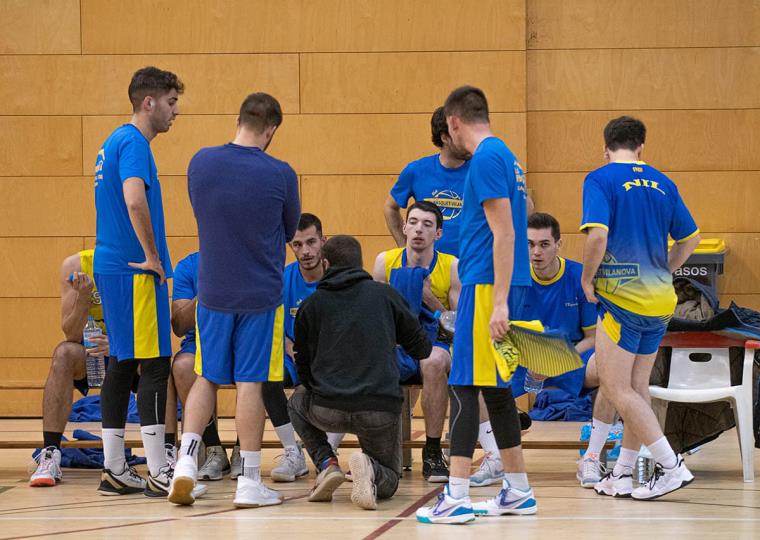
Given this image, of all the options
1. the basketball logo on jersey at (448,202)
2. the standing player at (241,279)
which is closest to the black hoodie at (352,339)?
the standing player at (241,279)

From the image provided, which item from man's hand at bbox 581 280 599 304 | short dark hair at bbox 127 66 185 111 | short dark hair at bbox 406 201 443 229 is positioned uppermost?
A: short dark hair at bbox 127 66 185 111

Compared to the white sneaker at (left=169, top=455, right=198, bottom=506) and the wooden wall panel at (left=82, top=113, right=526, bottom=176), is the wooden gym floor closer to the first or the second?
the white sneaker at (left=169, top=455, right=198, bottom=506)

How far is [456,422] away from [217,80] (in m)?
4.96

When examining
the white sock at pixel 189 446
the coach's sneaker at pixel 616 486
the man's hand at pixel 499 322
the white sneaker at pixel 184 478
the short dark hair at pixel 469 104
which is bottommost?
the coach's sneaker at pixel 616 486

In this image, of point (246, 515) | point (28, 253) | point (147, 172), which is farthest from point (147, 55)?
point (246, 515)

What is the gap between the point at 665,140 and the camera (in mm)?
8297

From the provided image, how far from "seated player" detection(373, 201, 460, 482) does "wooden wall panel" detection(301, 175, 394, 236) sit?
267cm

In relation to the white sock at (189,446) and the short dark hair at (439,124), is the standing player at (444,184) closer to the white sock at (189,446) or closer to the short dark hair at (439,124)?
the short dark hair at (439,124)

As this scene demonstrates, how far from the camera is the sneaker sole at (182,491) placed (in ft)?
13.9

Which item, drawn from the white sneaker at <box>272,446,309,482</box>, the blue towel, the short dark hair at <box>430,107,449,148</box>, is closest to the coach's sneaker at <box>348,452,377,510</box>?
the white sneaker at <box>272,446,309,482</box>

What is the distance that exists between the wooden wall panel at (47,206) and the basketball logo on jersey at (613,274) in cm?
487

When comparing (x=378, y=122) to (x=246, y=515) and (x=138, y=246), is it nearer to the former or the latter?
(x=138, y=246)

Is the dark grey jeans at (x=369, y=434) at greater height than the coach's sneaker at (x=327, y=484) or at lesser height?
greater

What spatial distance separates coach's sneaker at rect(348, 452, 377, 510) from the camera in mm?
4297
